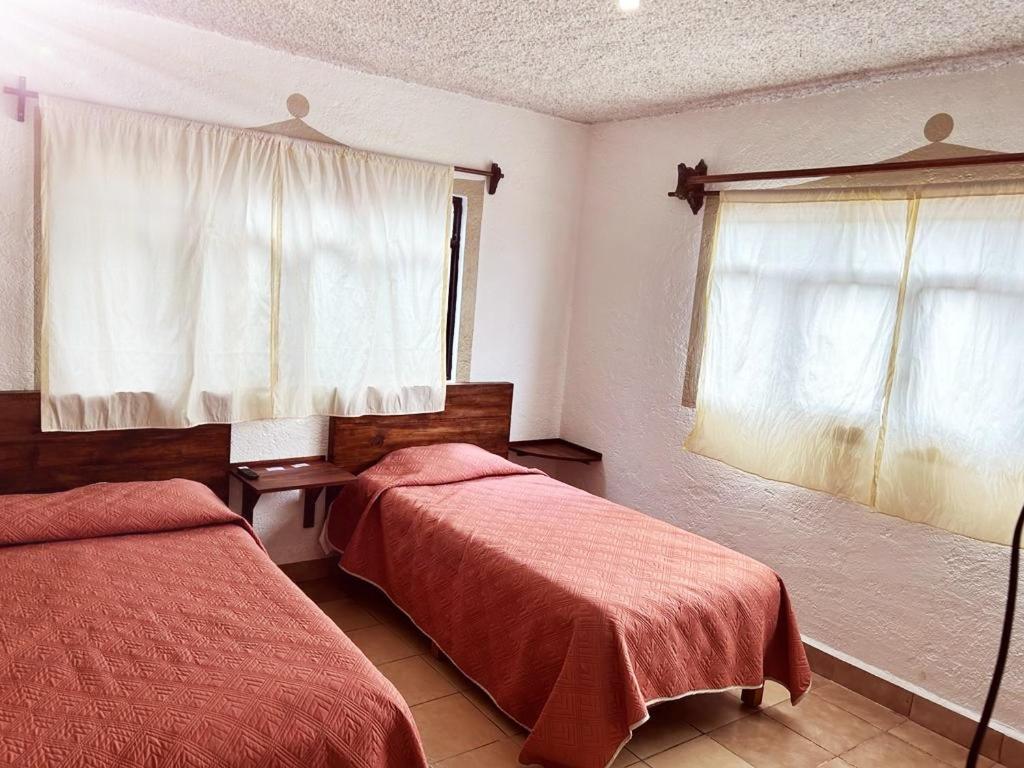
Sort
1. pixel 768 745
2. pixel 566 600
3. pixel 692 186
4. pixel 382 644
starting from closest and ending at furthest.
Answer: pixel 566 600
pixel 768 745
pixel 382 644
pixel 692 186

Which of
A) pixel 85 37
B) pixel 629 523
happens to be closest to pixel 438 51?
pixel 85 37

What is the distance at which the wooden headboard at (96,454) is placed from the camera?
8.93 ft

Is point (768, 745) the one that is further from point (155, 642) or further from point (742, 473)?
point (155, 642)

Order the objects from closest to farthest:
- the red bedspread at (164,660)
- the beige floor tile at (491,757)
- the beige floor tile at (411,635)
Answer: the red bedspread at (164,660)
the beige floor tile at (491,757)
the beige floor tile at (411,635)

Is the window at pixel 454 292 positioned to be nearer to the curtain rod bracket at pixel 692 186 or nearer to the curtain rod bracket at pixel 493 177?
the curtain rod bracket at pixel 493 177

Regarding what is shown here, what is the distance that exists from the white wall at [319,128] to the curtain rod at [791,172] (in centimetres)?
75

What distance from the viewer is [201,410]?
3.05 m

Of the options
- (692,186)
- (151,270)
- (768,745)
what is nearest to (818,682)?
(768,745)

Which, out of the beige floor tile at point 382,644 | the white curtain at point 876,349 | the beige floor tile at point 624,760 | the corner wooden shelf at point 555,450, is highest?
the white curtain at point 876,349

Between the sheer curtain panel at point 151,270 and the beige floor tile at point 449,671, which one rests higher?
the sheer curtain panel at point 151,270

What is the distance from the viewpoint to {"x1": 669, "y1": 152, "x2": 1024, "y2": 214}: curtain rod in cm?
256

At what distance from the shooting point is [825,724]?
9.04ft

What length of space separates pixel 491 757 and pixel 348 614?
1.09m

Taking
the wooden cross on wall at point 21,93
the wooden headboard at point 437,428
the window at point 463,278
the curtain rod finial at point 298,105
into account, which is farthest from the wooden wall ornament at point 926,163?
the wooden cross on wall at point 21,93
